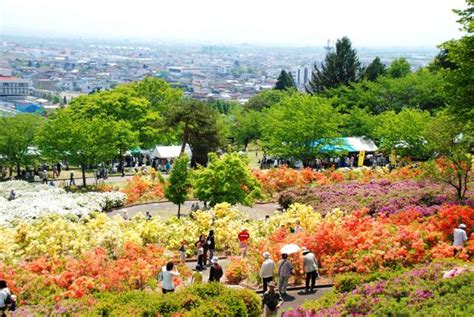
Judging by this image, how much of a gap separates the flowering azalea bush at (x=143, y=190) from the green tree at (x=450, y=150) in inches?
494

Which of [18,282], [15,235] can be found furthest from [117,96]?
[18,282]

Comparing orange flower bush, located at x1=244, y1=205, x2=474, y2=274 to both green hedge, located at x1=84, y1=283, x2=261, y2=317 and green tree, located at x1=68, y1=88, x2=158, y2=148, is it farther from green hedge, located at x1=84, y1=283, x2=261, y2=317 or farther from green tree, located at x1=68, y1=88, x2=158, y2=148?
green tree, located at x1=68, y1=88, x2=158, y2=148

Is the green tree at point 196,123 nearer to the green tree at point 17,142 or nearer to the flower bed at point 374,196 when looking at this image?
the green tree at point 17,142

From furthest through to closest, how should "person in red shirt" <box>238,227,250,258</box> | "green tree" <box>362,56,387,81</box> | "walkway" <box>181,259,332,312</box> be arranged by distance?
"green tree" <box>362,56,387,81</box> → "person in red shirt" <box>238,227,250,258</box> → "walkway" <box>181,259,332,312</box>

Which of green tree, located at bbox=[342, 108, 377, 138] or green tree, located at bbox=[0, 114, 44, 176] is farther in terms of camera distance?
green tree, located at bbox=[342, 108, 377, 138]

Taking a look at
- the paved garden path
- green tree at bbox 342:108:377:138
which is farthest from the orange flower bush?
green tree at bbox 342:108:377:138

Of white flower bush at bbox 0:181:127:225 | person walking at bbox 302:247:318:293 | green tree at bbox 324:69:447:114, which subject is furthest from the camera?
green tree at bbox 324:69:447:114

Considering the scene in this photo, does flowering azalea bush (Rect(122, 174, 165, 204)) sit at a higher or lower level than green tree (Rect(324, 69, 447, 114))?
lower

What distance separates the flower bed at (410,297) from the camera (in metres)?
9.55

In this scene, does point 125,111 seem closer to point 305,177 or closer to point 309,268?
point 305,177

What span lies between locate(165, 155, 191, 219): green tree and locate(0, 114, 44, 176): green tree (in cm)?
1496

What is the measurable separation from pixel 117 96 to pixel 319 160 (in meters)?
18.3

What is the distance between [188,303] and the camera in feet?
35.3

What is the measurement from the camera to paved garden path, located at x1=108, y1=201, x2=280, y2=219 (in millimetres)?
25062
